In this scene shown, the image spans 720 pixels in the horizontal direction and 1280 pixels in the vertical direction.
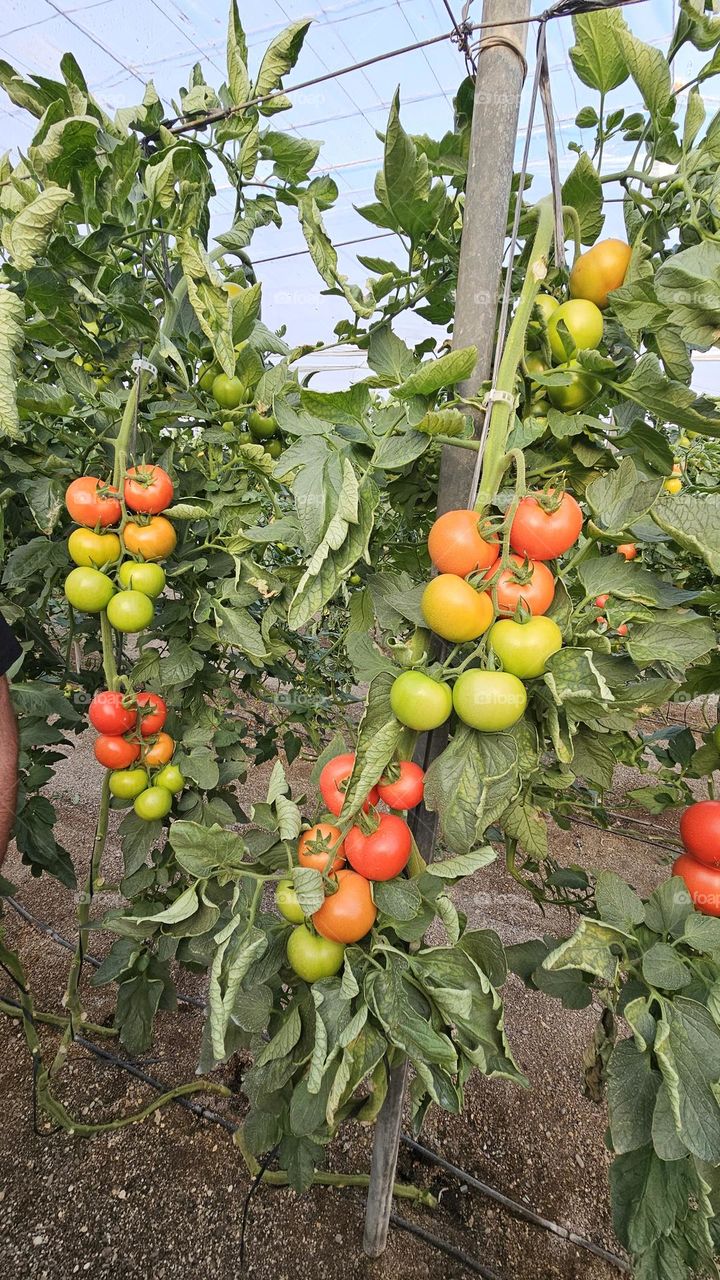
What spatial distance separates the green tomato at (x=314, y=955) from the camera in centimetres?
59

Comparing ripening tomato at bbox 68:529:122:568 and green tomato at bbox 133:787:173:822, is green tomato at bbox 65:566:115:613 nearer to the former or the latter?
ripening tomato at bbox 68:529:122:568

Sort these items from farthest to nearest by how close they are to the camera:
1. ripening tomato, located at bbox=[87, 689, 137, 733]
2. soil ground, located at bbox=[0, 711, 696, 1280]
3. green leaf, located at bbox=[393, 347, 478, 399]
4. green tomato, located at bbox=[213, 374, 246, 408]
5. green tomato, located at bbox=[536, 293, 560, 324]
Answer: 1. soil ground, located at bbox=[0, 711, 696, 1280]
2. ripening tomato, located at bbox=[87, 689, 137, 733]
3. green tomato, located at bbox=[213, 374, 246, 408]
4. green tomato, located at bbox=[536, 293, 560, 324]
5. green leaf, located at bbox=[393, 347, 478, 399]

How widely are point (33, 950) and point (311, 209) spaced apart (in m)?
1.83

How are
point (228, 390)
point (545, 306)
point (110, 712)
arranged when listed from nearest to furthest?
point (545, 306) → point (228, 390) → point (110, 712)

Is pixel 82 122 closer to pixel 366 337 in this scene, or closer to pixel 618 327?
pixel 366 337

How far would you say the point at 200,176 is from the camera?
0.83 m

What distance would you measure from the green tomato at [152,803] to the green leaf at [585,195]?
897mm

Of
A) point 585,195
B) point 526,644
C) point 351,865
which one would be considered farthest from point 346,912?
point 585,195

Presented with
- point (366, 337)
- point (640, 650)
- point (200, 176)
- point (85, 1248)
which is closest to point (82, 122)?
point (200, 176)

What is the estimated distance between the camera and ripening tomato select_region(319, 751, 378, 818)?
0.60 m

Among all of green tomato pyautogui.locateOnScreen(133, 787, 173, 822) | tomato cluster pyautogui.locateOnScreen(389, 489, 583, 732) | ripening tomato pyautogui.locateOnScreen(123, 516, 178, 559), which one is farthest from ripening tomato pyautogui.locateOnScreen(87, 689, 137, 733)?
tomato cluster pyautogui.locateOnScreen(389, 489, 583, 732)

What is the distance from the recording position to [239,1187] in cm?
120

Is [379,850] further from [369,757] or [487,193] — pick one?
[487,193]

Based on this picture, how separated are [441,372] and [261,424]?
43cm
